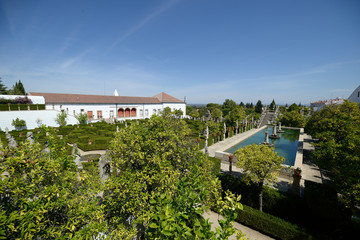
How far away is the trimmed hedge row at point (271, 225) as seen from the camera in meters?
7.14

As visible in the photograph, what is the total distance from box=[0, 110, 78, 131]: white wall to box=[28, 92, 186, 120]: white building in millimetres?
2319

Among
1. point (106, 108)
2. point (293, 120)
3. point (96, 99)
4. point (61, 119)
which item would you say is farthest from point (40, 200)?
point (293, 120)

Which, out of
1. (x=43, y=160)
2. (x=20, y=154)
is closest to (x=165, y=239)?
(x=43, y=160)

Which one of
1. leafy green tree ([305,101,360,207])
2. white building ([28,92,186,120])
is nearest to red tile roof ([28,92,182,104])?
white building ([28,92,186,120])

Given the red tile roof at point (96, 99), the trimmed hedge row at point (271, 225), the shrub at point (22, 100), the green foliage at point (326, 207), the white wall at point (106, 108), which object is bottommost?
the trimmed hedge row at point (271, 225)

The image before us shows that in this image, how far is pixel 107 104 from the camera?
4378 cm

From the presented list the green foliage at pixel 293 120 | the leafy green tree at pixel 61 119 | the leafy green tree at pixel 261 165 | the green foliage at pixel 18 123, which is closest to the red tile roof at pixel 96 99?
the leafy green tree at pixel 61 119

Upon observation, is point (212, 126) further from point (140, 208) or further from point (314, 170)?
point (140, 208)

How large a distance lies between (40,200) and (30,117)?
1467 inches

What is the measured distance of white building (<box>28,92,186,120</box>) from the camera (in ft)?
121

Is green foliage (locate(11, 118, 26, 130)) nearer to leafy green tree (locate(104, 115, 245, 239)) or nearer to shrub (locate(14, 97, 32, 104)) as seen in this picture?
shrub (locate(14, 97, 32, 104))

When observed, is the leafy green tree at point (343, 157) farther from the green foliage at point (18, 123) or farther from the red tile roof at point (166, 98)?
the red tile roof at point (166, 98)

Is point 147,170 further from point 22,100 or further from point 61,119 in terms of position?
point 22,100

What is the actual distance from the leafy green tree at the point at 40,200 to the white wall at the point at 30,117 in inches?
1375
